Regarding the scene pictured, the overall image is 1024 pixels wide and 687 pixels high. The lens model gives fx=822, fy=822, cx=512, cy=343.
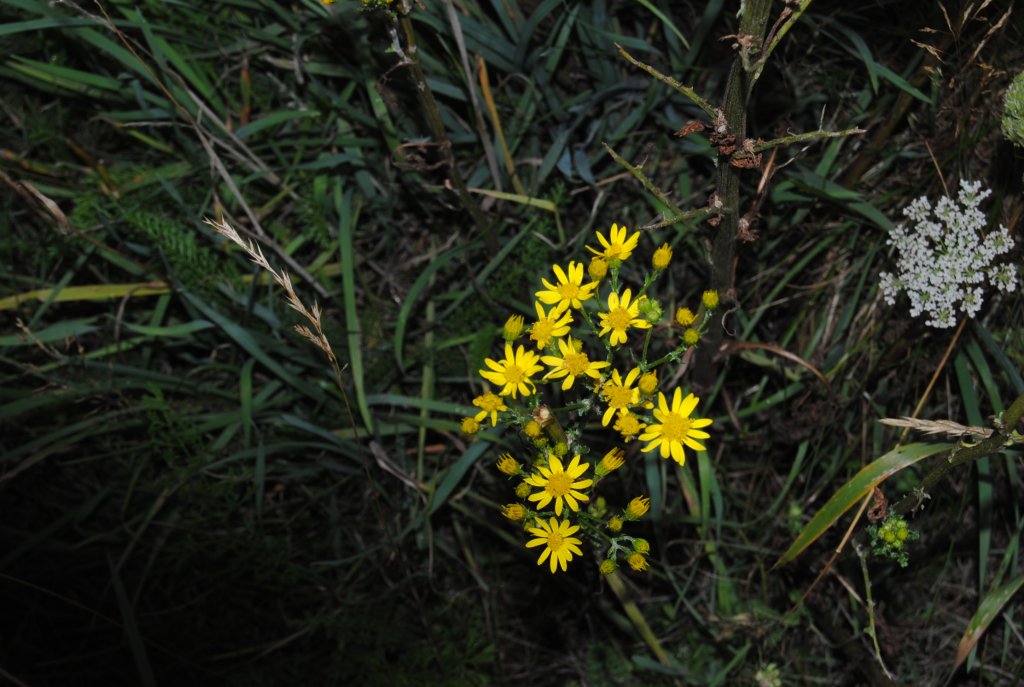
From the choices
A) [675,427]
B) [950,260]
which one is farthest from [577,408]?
[950,260]

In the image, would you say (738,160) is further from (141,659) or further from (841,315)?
(141,659)

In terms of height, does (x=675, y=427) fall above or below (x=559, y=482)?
above

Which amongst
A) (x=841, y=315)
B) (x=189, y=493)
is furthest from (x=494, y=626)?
(x=841, y=315)

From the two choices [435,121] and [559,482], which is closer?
[559,482]

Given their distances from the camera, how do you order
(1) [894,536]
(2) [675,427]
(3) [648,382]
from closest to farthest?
(3) [648,382] → (2) [675,427] → (1) [894,536]

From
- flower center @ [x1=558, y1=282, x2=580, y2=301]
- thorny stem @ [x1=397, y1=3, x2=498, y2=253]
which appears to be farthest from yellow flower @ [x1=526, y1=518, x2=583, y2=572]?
thorny stem @ [x1=397, y1=3, x2=498, y2=253]

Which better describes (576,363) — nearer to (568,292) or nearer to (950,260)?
(568,292)
